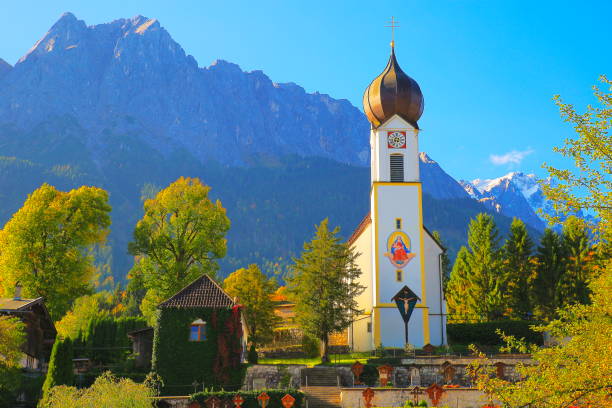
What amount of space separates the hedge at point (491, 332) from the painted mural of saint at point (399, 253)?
19.1 ft

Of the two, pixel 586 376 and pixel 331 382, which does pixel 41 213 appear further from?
pixel 586 376

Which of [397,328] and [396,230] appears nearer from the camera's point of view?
[397,328]

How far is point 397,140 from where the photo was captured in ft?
167

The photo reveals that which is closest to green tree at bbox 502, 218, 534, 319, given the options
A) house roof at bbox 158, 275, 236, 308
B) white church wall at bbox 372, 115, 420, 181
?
white church wall at bbox 372, 115, 420, 181

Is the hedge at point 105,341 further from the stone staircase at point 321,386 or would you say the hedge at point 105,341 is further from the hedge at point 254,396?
the stone staircase at point 321,386

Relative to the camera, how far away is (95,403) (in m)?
24.1

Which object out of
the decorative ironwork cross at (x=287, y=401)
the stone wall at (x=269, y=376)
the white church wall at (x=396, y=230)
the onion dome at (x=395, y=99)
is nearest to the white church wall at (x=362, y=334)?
the white church wall at (x=396, y=230)

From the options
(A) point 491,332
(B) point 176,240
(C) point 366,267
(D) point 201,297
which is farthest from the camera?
(C) point 366,267

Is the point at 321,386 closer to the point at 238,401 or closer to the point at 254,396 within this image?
the point at 254,396

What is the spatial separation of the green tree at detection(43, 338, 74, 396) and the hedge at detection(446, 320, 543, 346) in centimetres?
2643

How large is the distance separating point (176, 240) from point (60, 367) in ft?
50.6

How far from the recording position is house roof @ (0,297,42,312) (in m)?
36.2

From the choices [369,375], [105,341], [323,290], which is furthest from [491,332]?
[105,341]

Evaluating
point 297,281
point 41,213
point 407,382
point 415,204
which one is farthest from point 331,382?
point 41,213
